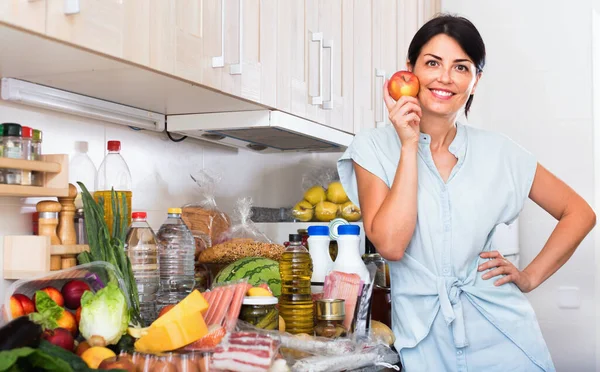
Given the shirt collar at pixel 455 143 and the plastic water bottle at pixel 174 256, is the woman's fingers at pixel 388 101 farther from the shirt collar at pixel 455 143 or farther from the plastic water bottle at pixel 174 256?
the plastic water bottle at pixel 174 256

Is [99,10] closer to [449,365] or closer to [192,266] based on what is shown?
[192,266]

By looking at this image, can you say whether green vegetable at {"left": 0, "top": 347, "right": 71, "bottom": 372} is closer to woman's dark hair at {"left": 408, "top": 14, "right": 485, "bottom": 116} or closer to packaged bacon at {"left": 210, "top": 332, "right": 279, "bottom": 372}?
packaged bacon at {"left": 210, "top": 332, "right": 279, "bottom": 372}

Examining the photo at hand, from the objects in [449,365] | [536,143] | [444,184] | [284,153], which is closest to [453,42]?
[444,184]

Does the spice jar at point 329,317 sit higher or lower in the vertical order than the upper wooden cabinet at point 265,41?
lower

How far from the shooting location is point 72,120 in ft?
5.87

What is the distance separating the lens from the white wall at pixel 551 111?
3.22 metres

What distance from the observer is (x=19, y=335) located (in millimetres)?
1004

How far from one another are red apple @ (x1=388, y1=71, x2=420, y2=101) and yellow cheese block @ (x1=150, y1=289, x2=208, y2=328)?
72cm

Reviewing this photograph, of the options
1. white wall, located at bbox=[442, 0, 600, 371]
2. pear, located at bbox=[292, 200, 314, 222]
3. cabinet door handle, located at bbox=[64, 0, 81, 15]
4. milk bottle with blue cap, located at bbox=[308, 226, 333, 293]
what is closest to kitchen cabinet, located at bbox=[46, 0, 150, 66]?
cabinet door handle, located at bbox=[64, 0, 81, 15]

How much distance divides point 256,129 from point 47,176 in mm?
659

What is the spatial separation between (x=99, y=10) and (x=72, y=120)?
0.55 meters

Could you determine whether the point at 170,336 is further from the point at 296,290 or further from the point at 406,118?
the point at 406,118

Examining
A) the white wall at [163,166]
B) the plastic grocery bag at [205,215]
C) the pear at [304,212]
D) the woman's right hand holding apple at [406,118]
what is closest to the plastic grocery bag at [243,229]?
the plastic grocery bag at [205,215]

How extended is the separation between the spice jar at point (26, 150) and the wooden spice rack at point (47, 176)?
2 centimetres
